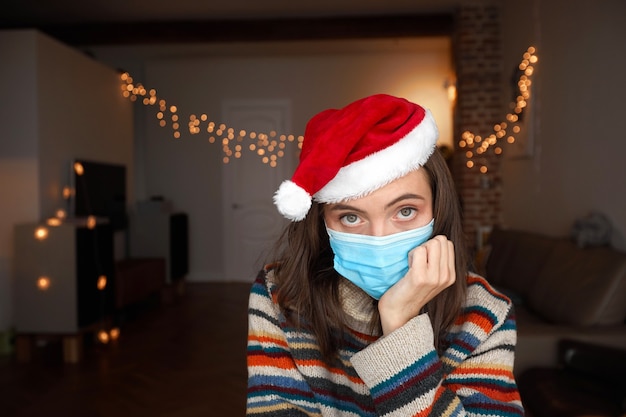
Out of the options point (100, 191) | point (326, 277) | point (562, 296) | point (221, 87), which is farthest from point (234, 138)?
point (326, 277)

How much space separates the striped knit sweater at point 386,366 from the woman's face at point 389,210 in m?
0.18

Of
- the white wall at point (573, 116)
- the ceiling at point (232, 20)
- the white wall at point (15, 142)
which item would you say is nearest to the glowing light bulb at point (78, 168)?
the white wall at point (15, 142)

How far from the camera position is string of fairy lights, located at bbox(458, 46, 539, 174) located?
423 centimetres

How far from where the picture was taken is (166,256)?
589cm

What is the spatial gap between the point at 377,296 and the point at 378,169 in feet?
0.91

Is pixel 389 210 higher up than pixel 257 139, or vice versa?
pixel 257 139

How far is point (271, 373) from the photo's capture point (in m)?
1.10

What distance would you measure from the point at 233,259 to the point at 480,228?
3369 millimetres

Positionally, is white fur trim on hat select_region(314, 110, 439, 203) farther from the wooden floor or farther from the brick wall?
the brick wall

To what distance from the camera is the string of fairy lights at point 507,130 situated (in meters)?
4.23

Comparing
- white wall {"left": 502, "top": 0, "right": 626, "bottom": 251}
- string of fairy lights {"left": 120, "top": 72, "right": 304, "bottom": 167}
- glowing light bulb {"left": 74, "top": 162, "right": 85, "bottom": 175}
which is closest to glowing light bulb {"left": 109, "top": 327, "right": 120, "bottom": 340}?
glowing light bulb {"left": 74, "top": 162, "right": 85, "bottom": 175}

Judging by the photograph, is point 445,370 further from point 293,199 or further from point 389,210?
point 293,199

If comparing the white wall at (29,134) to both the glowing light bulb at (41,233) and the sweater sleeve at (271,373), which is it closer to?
the glowing light bulb at (41,233)

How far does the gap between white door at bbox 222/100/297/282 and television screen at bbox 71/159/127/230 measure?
71.4 inches
